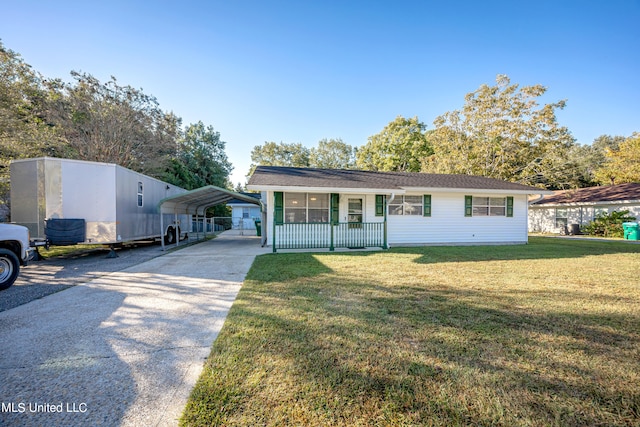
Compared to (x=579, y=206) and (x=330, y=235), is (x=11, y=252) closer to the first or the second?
(x=330, y=235)

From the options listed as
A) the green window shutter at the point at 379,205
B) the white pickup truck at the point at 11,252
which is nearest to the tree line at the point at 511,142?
the green window shutter at the point at 379,205

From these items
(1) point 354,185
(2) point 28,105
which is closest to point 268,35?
(1) point 354,185

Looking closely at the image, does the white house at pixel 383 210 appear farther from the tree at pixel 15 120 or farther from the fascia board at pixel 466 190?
the tree at pixel 15 120

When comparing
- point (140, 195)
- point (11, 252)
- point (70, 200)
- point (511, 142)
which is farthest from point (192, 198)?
Answer: point (511, 142)

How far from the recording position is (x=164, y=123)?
22.2 metres

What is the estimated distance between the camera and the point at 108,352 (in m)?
2.57

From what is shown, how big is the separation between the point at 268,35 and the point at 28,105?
12348 millimetres

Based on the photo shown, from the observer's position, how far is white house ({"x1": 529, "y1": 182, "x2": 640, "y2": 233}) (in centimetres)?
1622

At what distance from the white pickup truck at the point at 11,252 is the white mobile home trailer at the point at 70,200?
194cm

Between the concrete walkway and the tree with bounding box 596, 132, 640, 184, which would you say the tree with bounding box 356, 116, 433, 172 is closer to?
the tree with bounding box 596, 132, 640, 184

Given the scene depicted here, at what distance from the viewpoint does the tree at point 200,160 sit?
25406mm

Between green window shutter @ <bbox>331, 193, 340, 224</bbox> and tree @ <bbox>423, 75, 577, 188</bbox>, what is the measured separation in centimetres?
1497

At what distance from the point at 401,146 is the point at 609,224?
1762cm

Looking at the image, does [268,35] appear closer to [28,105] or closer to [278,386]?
[28,105]
